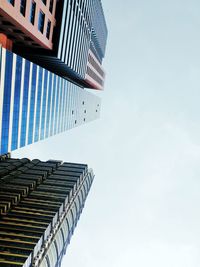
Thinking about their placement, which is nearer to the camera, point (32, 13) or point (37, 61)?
point (32, 13)

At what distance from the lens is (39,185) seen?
14488 centimetres

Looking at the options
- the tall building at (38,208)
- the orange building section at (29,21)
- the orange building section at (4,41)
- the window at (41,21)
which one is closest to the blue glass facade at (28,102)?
the orange building section at (4,41)

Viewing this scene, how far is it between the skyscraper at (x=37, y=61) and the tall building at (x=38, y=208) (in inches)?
1047

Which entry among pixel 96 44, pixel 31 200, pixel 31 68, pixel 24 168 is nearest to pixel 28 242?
pixel 31 200

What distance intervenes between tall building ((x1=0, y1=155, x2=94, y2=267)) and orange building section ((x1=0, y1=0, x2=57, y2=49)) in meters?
47.8

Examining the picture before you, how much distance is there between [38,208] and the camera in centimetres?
11975

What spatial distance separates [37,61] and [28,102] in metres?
20.4

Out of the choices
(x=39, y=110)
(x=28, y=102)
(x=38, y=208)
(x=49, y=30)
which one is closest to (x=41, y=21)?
(x=49, y=30)

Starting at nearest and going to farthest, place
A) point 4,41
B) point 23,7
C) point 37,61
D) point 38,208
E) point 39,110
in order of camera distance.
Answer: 1. point 23,7
2. point 4,41
3. point 39,110
4. point 37,61
5. point 38,208

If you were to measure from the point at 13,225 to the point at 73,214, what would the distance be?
39.1 m

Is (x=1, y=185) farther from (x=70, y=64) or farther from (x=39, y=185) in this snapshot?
(x=70, y=64)

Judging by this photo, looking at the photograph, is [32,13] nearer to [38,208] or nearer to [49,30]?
[49,30]

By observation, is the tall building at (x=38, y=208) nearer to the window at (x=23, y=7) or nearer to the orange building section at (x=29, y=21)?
the orange building section at (x=29, y=21)

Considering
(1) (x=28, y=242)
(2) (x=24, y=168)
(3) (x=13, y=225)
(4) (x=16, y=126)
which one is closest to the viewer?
(4) (x=16, y=126)
